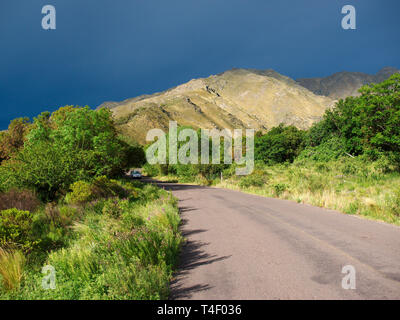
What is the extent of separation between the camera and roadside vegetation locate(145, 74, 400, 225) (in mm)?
12156

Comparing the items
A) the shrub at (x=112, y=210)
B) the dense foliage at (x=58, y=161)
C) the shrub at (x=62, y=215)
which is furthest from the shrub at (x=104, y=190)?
the shrub at (x=112, y=210)

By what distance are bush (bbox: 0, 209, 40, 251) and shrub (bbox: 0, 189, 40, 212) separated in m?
3.15

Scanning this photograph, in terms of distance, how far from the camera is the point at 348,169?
23.2m

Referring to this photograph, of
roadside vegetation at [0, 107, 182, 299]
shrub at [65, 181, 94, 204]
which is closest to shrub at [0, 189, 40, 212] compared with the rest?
roadside vegetation at [0, 107, 182, 299]

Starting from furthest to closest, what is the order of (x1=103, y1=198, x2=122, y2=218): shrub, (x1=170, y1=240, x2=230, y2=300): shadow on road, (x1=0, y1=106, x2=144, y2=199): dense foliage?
(x1=0, y1=106, x2=144, y2=199): dense foliage, (x1=103, y1=198, x2=122, y2=218): shrub, (x1=170, y1=240, x2=230, y2=300): shadow on road

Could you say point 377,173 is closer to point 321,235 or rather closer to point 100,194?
point 321,235

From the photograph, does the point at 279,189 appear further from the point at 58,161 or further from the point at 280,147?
the point at 280,147

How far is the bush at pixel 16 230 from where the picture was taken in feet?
20.8

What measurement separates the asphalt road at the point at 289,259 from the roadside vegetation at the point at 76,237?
625 millimetres

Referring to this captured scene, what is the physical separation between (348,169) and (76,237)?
2404 cm

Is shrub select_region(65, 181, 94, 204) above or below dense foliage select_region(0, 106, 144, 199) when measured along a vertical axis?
below

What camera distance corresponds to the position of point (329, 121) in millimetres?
40312

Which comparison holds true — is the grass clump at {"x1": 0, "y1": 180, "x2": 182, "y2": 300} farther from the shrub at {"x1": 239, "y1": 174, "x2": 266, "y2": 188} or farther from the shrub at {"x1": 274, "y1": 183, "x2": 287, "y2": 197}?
the shrub at {"x1": 239, "y1": 174, "x2": 266, "y2": 188}
